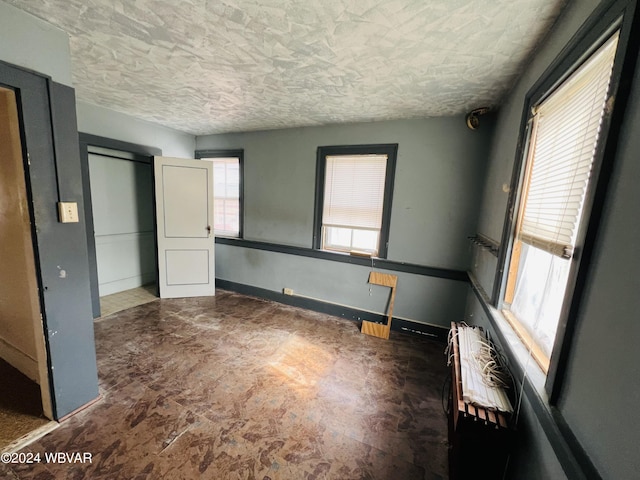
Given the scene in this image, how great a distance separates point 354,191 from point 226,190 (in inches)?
84.5

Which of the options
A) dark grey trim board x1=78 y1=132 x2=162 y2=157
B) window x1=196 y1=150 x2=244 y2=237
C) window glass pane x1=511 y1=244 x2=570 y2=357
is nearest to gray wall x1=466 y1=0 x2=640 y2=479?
window glass pane x1=511 y1=244 x2=570 y2=357

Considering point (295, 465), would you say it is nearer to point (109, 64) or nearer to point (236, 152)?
point (109, 64)

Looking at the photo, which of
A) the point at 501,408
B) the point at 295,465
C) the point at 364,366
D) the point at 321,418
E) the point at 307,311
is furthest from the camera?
the point at 307,311

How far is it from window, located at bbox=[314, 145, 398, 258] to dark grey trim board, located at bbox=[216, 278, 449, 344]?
78 centimetres

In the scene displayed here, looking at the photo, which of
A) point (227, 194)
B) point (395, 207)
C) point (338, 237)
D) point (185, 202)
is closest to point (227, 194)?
point (227, 194)

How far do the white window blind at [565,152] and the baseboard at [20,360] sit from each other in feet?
11.3

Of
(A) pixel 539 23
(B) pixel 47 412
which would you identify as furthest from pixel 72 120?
(A) pixel 539 23

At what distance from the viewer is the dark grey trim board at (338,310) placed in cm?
291

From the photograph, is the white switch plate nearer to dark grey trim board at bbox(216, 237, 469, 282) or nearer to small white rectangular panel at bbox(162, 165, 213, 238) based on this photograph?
small white rectangular panel at bbox(162, 165, 213, 238)

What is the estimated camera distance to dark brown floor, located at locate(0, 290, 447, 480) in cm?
142

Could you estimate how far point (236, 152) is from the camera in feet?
12.4

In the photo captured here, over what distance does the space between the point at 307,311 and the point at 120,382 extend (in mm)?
2074

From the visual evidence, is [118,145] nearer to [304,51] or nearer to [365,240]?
[304,51]

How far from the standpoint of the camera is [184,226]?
3615mm
